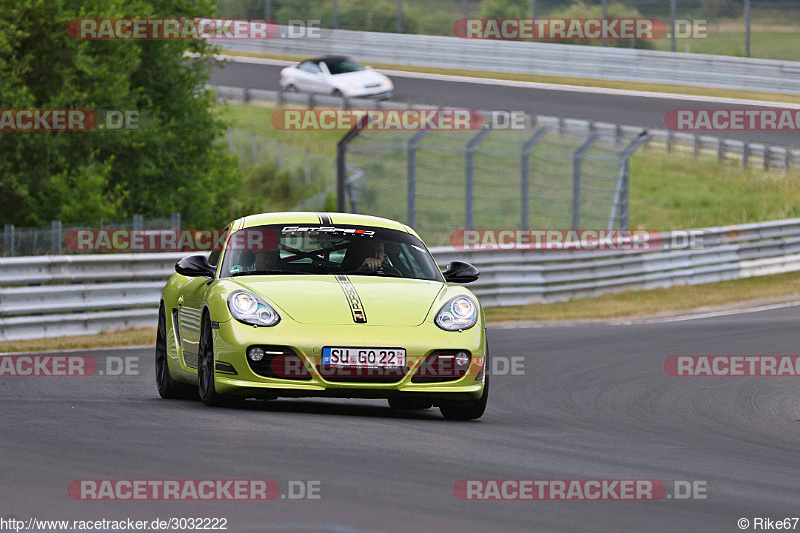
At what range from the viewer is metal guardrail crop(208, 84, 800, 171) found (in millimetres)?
35906

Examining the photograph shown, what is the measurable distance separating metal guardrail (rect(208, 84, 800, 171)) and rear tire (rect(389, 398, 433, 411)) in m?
25.7

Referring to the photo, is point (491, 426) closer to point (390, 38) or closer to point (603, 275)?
point (603, 275)

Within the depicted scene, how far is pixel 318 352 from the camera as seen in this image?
27.9 ft

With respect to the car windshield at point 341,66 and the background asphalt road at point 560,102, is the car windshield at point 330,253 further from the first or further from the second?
the car windshield at point 341,66

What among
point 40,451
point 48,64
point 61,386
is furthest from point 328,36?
point 40,451

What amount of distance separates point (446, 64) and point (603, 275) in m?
24.0

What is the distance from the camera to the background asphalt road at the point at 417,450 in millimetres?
5598

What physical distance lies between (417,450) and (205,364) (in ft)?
7.44

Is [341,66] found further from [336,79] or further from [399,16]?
[399,16]

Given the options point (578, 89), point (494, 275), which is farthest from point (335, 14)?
point (494, 275)

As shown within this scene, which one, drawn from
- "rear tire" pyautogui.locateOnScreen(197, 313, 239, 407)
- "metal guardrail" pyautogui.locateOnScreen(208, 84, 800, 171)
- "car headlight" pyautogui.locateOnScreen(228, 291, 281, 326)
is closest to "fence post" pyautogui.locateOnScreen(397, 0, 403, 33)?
"metal guardrail" pyautogui.locateOnScreen(208, 84, 800, 171)

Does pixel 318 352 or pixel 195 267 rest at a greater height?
pixel 195 267

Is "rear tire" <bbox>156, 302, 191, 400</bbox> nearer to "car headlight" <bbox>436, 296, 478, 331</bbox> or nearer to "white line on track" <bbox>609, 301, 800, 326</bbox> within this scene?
"car headlight" <bbox>436, 296, 478, 331</bbox>

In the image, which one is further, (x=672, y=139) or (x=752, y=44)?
(x=752, y=44)
